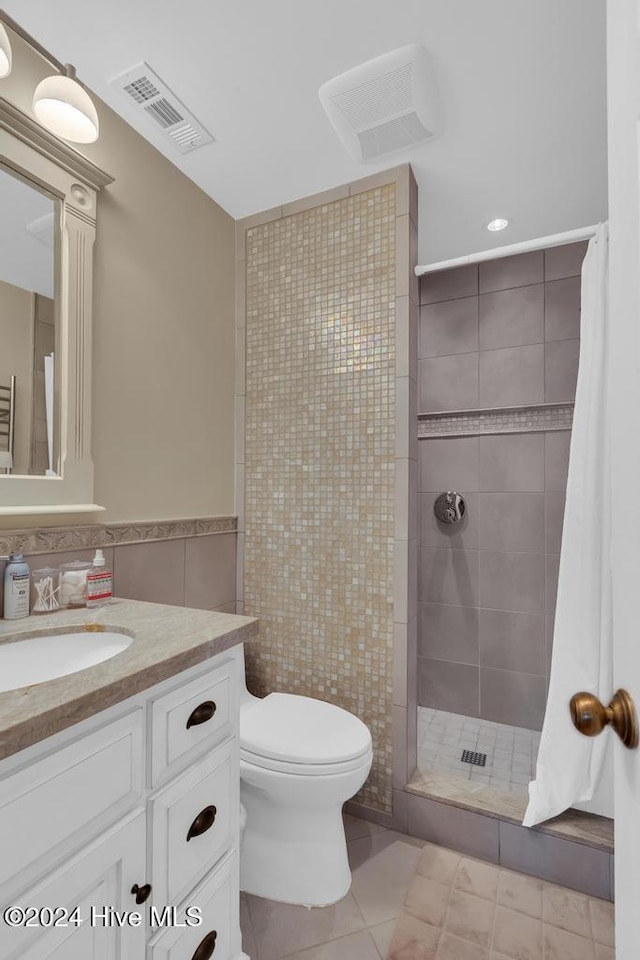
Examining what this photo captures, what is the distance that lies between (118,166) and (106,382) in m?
0.74

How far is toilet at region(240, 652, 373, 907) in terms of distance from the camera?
1358 millimetres

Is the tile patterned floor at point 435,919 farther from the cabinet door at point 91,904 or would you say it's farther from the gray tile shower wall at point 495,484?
the gray tile shower wall at point 495,484

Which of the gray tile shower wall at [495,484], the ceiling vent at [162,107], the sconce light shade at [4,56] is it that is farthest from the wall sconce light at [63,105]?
the gray tile shower wall at [495,484]

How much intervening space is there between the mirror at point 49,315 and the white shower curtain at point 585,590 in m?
1.55

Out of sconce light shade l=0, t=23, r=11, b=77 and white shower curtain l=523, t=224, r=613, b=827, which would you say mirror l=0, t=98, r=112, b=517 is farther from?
white shower curtain l=523, t=224, r=613, b=827

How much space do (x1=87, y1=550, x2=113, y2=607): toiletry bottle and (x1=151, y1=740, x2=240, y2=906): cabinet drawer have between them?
550 millimetres

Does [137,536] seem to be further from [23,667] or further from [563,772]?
[563,772]

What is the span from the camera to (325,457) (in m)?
1.96

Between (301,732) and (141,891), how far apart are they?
713 mm

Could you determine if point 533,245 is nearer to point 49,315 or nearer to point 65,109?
point 65,109

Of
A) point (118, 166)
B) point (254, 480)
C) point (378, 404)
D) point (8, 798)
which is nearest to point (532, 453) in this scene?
point (378, 404)

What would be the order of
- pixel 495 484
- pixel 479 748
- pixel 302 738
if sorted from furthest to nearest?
pixel 495 484
pixel 479 748
pixel 302 738

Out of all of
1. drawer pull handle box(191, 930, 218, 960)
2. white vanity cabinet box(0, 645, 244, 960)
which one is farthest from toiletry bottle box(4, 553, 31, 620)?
drawer pull handle box(191, 930, 218, 960)

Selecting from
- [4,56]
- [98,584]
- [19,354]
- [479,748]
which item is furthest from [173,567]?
[479,748]
